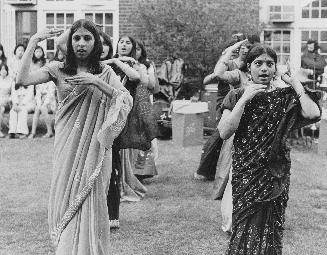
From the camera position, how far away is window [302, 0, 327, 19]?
54.5 ft

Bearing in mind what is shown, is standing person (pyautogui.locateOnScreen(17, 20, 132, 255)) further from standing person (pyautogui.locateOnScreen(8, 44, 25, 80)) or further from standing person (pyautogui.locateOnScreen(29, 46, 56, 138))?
standing person (pyautogui.locateOnScreen(8, 44, 25, 80))

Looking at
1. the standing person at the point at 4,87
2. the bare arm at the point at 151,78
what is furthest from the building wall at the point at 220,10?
the bare arm at the point at 151,78

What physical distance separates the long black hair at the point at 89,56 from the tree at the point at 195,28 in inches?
406

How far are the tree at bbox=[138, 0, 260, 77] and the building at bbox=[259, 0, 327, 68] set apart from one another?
122 cm

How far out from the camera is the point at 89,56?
4.62 meters

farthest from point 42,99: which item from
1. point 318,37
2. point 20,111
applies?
point 318,37

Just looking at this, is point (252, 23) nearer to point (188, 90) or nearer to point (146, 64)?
point (188, 90)

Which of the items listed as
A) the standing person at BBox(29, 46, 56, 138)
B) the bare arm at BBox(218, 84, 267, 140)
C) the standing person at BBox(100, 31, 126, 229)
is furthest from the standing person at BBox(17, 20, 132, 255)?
the standing person at BBox(29, 46, 56, 138)

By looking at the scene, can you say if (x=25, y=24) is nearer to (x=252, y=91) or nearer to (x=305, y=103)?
(x=252, y=91)

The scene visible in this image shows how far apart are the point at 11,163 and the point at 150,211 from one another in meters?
3.82

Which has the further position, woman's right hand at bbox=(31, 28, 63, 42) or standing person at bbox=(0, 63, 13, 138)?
standing person at bbox=(0, 63, 13, 138)

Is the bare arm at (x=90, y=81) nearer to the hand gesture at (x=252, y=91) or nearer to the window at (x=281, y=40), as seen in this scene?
the hand gesture at (x=252, y=91)

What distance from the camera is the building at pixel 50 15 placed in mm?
16688

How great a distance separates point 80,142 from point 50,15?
12.8 meters
